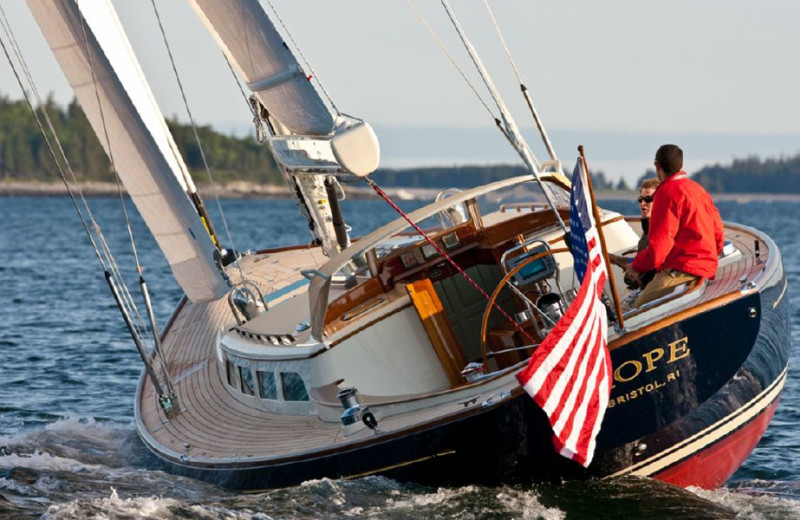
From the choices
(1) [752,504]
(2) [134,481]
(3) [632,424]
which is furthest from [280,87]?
(1) [752,504]

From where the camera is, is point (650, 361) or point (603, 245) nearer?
point (603, 245)

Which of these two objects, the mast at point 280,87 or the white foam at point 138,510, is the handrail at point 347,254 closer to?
the mast at point 280,87

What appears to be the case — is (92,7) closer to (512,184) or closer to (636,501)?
(512,184)

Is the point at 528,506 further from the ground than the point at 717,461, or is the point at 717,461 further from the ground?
the point at 528,506

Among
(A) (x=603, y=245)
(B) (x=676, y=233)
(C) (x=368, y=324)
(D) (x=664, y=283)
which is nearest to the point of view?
(A) (x=603, y=245)

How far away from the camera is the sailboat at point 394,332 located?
30.1 ft

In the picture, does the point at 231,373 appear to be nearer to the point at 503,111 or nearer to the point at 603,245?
the point at 503,111

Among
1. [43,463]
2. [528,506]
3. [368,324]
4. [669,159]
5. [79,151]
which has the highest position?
[79,151]

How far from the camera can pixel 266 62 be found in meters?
11.9

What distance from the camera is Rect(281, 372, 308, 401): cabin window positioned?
10.9m

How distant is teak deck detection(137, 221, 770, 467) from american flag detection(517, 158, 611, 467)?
1.93 feet

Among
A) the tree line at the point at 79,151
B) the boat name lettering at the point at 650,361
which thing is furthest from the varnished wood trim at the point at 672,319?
the tree line at the point at 79,151

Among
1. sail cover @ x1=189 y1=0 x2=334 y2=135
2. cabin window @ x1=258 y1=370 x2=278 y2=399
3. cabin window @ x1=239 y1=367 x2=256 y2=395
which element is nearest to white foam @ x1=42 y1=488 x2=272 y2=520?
cabin window @ x1=258 y1=370 x2=278 y2=399

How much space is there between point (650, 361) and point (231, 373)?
463 centimetres
